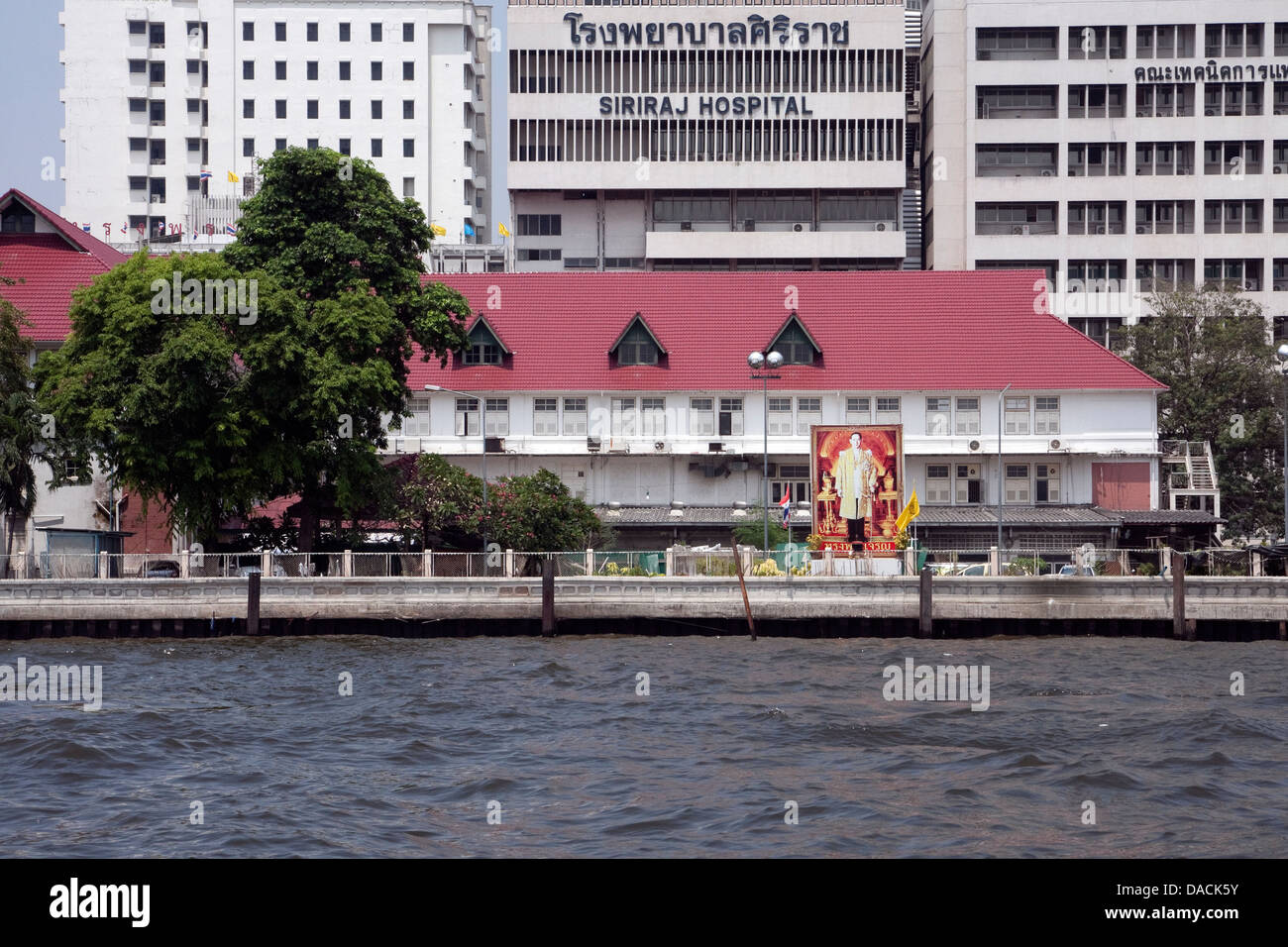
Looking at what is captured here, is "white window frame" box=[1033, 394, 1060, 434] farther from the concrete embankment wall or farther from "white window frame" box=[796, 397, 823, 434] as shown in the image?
the concrete embankment wall

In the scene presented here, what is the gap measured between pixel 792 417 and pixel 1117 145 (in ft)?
130

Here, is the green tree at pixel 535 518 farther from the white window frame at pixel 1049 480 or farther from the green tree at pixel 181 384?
the white window frame at pixel 1049 480

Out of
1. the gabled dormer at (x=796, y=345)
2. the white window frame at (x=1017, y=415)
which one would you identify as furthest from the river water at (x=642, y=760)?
the gabled dormer at (x=796, y=345)

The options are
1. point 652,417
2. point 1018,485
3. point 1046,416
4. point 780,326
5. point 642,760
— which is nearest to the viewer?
point 642,760

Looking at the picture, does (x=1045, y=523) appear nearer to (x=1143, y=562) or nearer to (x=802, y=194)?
A: (x=1143, y=562)

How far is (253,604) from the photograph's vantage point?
44.8 m

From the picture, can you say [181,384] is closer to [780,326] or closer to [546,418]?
[546,418]

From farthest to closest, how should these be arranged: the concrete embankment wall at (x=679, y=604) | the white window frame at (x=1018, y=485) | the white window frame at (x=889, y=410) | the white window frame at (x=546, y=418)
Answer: the white window frame at (x=546, y=418)
the white window frame at (x=889, y=410)
the white window frame at (x=1018, y=485)
the concrete embankment wall at (x=679, y=604)

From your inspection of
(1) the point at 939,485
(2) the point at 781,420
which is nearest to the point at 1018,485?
(1) the point at 939,485

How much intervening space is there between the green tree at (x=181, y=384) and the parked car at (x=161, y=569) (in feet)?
4.96

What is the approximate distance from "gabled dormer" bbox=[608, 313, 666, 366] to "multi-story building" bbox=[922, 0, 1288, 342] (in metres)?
33.2

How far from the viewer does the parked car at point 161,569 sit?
1849 inches

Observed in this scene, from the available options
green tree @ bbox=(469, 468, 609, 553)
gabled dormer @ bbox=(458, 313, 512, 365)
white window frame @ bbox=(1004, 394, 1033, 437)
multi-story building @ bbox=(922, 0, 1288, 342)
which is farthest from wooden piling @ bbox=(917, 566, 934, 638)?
multi-story building @ bbox=(922, 0, 1288, 342)
